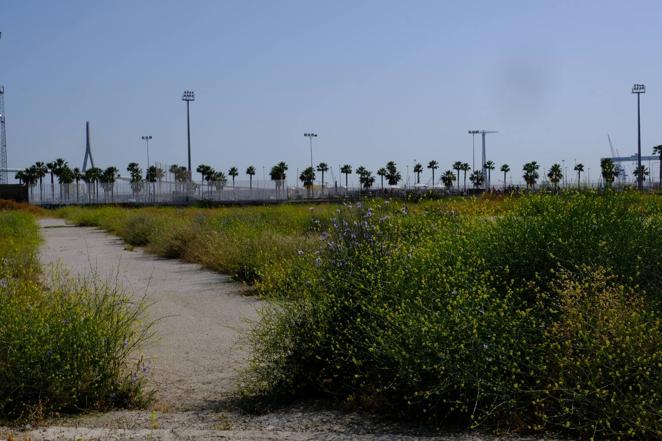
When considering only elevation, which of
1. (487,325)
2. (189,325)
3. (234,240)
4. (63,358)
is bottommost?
(189,325)

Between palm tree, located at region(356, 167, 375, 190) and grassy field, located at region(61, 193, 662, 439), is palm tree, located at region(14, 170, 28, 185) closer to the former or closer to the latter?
palm tree, located at region(356, 167, 375, 190)

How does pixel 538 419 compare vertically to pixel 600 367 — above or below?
below

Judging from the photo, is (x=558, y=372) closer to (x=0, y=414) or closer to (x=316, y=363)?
(x=316, y=363)

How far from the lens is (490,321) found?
18.5ft

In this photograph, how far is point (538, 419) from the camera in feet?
17.4

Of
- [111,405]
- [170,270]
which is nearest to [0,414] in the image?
[111,405]

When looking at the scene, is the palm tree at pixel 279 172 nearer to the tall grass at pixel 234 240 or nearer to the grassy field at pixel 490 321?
the tall grass at pixel 234 240

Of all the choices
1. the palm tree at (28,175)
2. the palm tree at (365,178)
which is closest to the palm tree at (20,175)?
the palm tree at (28,175)

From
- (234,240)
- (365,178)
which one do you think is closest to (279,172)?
(365,178)

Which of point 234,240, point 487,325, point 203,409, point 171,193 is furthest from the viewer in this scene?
point 171,193

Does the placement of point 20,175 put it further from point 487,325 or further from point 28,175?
point 487,325

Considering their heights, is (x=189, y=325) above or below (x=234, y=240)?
below

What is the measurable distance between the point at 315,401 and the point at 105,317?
1950mm

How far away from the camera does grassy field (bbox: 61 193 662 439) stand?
5.19 meters
